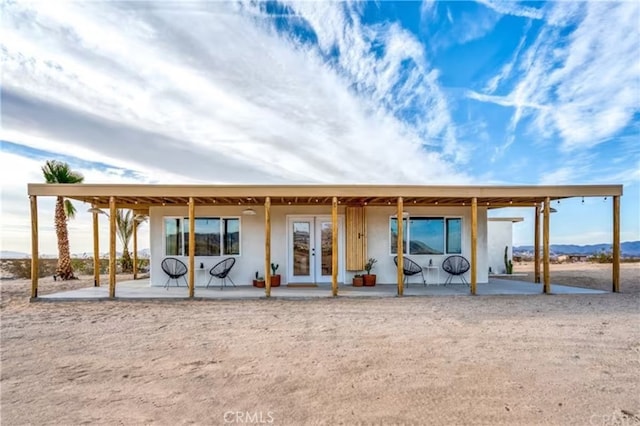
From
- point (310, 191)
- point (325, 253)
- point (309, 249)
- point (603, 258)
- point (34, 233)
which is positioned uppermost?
point (310, 191)

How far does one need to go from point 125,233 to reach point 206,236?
7754 millimetres

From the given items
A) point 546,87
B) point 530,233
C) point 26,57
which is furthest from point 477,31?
point 26,57

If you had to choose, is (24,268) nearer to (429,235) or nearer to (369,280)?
(369,280)

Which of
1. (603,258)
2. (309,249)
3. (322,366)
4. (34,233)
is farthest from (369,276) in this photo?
(603,258)

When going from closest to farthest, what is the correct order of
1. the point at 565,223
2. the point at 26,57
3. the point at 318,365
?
the point at 318,365 < the point at 26,57 < the point at 565,223

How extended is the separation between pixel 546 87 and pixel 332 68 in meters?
6.78

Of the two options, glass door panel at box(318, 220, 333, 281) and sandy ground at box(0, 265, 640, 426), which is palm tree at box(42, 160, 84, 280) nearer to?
sandy ground at box(0, 265, 640, 426)

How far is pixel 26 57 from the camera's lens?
7555 millimetres

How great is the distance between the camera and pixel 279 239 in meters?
9.62

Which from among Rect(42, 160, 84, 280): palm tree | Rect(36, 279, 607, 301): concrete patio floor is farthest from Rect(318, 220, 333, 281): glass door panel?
Rect(42, 160, 84, 280): palm tree

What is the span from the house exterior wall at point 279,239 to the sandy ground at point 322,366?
292 centimetres

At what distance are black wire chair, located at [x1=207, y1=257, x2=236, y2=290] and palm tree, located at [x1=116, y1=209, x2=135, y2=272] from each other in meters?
7.63

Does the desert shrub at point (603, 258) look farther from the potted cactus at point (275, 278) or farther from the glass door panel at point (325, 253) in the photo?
the potted cactus at point (275, 278)

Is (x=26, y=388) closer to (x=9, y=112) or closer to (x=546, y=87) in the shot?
(x=9, y=112)
